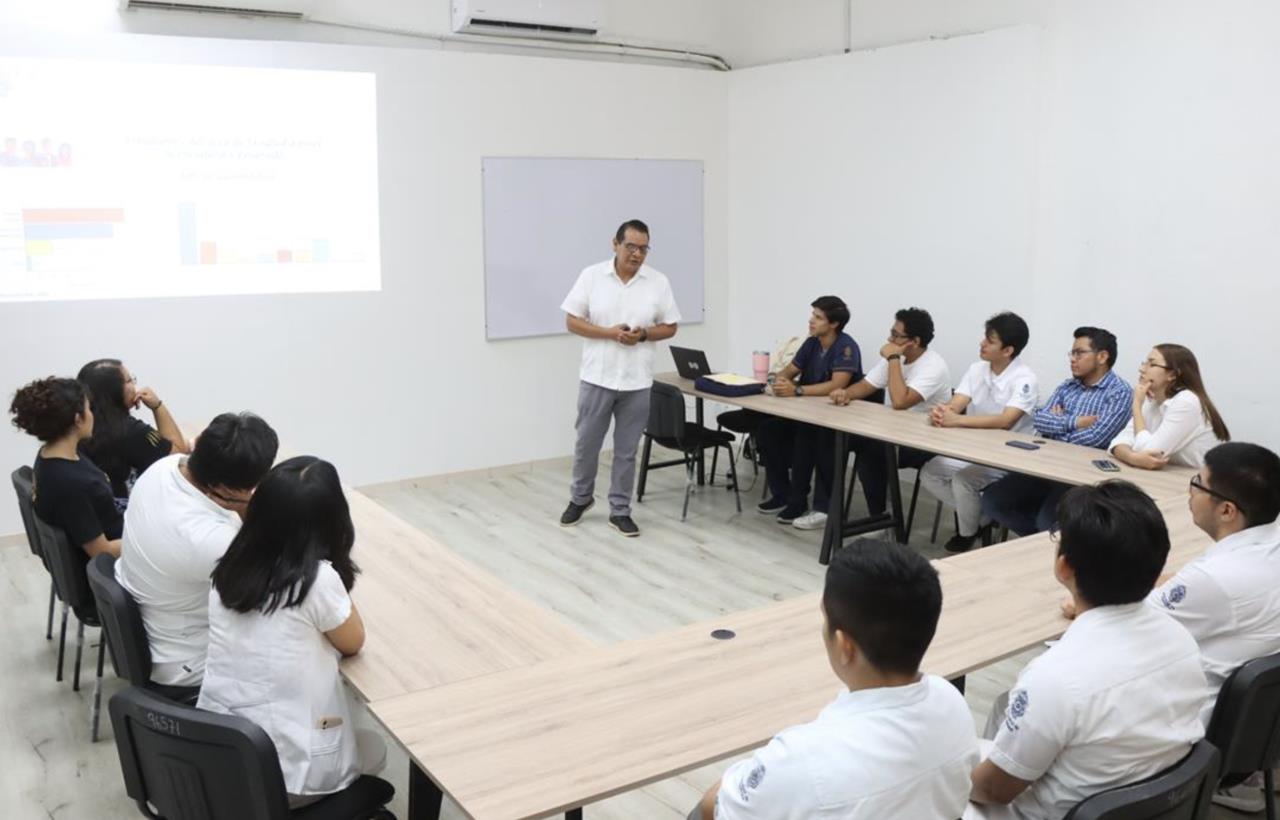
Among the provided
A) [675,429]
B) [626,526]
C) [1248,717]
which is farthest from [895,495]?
[1248,717]

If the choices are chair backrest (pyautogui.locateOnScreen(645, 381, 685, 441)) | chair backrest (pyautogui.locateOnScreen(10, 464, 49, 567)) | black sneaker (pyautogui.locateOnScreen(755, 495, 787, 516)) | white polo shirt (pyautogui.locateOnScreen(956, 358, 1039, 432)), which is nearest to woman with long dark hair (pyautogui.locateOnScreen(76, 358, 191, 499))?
chair backrest (pyautogui.locateOnScreen(10, 464, 49, 567))

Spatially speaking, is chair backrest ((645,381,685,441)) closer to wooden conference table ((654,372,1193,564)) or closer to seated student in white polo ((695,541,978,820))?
wooden conference table ((654,372,1193,564))

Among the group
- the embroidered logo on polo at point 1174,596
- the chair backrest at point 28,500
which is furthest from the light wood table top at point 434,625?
the embroidered logo on polo at point 1174,596

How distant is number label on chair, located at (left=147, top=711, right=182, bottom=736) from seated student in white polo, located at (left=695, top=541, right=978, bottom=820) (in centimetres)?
100

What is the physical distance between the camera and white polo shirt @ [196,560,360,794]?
2.23 meters

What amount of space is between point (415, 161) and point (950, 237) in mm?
3200

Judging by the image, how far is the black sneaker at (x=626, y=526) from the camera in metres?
5.82

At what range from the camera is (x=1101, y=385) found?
486cm

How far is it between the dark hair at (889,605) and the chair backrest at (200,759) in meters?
1.08

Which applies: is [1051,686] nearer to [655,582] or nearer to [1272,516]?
[1272,516]

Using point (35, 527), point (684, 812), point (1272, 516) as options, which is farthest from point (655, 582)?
point (1272, 516)

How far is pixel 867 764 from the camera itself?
156cm

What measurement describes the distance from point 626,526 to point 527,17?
331 cm

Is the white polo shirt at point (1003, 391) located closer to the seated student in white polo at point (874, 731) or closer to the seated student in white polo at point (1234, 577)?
the seated student in white polo at point (1234, 577)
